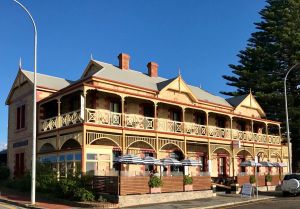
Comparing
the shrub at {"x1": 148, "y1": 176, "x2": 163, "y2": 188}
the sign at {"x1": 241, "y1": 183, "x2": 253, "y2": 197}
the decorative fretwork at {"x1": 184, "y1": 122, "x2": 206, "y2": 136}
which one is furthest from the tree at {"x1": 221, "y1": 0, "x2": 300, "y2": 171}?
the shrub at {"x1": 148, "y1": 176, "x2": 163, "y2": 188}

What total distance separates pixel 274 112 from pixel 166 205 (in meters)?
33.1

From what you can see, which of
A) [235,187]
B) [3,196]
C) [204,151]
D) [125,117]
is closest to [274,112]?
[204,151]

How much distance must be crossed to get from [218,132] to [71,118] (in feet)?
43.9

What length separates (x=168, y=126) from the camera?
3031 centimetres

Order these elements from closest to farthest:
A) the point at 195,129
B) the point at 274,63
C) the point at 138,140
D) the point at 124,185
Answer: the point at 124,185 < the point at 138,140 < the point at 195,129 < the point at 274,63

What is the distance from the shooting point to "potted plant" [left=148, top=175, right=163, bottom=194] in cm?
2372

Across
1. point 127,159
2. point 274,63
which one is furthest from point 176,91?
point 274,63

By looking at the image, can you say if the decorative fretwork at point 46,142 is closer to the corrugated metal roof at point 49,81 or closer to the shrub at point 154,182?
the corrugated metal roof at point 49,81

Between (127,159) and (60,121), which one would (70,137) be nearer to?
(60,121)

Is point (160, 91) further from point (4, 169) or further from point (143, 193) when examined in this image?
point (4, 169)

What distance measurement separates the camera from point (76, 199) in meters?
21.9

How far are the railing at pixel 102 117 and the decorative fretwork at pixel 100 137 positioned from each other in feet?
2.34

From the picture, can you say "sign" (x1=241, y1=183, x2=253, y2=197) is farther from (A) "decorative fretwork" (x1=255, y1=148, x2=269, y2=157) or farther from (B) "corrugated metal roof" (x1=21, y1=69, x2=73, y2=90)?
(B) "corrugated metal roof" (x1=21, y1=69, x2=73, y2=90)

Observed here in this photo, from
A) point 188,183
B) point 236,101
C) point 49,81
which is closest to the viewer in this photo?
point 188,183
